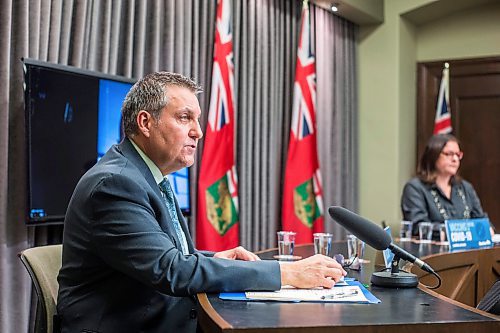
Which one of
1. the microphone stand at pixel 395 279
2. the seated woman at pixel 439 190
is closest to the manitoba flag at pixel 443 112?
the seated woman at pixel 439 190

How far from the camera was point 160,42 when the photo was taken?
4117 mm

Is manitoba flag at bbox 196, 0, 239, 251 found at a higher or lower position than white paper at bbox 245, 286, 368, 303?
higher

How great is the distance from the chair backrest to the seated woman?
2844 millimetres

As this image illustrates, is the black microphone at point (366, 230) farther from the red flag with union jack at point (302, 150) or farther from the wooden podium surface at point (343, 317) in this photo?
the red flag with union jack at point (302, 150)

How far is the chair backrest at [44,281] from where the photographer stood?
6.57 ft

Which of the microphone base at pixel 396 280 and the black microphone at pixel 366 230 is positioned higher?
the black microphone at pixel 366 230

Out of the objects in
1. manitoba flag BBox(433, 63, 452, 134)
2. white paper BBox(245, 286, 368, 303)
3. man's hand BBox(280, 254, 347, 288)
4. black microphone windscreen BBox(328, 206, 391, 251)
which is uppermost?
manitoba flag BBox(433, 63, 452, 134)

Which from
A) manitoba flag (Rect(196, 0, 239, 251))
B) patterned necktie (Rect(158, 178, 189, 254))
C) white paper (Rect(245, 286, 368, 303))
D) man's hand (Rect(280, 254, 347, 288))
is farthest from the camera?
manitoba flag (Rect(196, 0, 239, 251))

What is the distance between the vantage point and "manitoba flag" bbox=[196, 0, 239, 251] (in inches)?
173

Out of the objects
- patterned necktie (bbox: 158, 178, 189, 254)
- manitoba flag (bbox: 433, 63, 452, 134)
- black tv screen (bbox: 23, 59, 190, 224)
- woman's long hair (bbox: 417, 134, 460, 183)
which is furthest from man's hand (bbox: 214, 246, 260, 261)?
manitoba flag (bbox: 433, 63, 452, 134)

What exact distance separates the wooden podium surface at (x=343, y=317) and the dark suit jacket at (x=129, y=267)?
9 centimetres

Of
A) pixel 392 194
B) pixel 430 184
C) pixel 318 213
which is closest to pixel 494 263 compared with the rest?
pixel 430 184

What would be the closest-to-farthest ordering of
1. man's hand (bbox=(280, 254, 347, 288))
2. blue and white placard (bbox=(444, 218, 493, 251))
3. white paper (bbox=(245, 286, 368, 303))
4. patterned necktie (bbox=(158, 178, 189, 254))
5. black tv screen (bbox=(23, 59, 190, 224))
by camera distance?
white paper (bbox=(245, 286, 368, 303)) → man's hand (bbox=(280, 254, 347, 288)) → patterned necktie (bbox=(158, 178, 189, 254)) → black tv screen (bbox=(23, 59, 190, 224)) → blue and white placard (bbox=(444, 218, 493, 251))

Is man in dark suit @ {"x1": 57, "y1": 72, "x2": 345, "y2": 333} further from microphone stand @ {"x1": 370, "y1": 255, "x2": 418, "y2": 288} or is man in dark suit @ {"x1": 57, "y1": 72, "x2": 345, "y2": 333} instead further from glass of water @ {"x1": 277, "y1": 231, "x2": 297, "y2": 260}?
glass of water @ {"x1": 277, "y1": 231, "x2": 297, "y2": 260}
